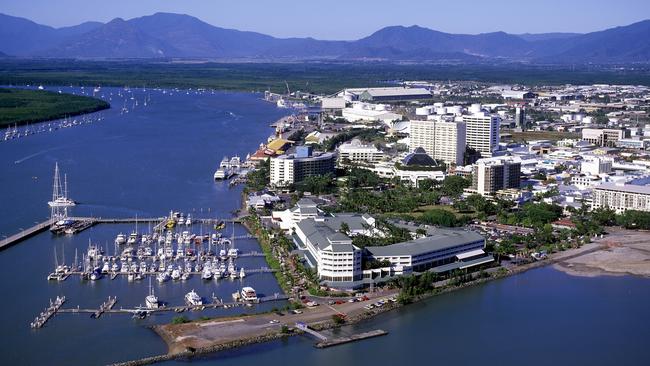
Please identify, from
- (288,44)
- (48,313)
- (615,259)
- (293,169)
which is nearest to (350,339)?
(48,313)

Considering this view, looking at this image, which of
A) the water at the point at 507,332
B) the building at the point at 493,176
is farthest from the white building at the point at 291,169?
the water at the point at 507,332

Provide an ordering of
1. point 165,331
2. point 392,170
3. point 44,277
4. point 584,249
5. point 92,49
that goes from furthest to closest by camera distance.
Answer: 1. point 92,49
2. point 392,170
3. point 584,249
4. point 44,277
5. point 165,331

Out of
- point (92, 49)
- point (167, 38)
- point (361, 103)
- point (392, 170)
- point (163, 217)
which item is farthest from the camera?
point (167, 38)

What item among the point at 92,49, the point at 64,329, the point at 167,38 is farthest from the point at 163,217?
the point at 167,38

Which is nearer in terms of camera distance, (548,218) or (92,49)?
(548,218)

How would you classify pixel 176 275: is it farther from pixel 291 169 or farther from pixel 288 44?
pixel 288 44

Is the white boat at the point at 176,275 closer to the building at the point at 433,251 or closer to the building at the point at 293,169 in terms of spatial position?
the building at the point at 433,251

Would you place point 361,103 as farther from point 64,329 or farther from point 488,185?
point 64,329
